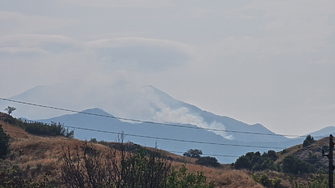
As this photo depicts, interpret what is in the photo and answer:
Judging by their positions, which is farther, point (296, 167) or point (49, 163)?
point (296, 167)

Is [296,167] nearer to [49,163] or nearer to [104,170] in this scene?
[49,163]

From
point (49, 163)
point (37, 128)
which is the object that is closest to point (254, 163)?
point (37, 128)

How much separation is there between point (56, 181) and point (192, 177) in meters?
16.9

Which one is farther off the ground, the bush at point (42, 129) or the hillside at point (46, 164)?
the bush at point (42, 129)

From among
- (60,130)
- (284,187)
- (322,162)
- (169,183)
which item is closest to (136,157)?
(169,183)

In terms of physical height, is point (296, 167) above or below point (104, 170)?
below

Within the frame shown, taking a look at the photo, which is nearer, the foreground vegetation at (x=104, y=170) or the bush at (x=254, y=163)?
the foreground vegetation at (x=104, y=170)

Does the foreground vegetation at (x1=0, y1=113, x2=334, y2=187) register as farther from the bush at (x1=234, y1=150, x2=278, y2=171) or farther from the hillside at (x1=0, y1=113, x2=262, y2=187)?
the bush at (x1=234, y1=150, x2=278, y2=171)

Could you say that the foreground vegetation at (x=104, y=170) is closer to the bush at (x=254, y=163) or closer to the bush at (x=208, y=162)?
the bush at (x=254, y=163)

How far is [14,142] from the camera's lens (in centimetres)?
4562

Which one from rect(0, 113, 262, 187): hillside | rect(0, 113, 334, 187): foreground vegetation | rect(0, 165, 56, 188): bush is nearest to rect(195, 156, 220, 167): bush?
rect(0, 113, 334, 187): foreground vegetation

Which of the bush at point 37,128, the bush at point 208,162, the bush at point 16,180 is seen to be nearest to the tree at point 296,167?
the bush at point 208,162

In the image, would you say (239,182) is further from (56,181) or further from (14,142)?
(14,142)

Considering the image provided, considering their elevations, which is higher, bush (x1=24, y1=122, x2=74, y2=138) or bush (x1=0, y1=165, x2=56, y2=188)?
bush (x1=24, y1=122, x2=74, y2=138)
